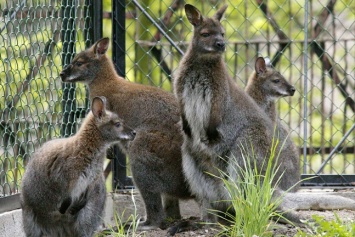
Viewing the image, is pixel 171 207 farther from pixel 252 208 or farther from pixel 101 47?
pixel 252 208

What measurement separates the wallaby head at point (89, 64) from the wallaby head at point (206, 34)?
1.08m

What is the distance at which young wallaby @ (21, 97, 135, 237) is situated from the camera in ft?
23.8

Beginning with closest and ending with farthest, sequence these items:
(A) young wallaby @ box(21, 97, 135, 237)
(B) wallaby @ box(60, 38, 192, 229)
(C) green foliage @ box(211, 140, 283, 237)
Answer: (C) green foliage @ box(211, 140, 283, 237)
(A) young wallaby @ box(21, 97, 135, 237)
(B) wallaby @ box(60, 38, 192, 229)

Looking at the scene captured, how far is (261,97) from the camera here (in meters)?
9.70

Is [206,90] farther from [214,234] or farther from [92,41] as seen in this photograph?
[92,41]

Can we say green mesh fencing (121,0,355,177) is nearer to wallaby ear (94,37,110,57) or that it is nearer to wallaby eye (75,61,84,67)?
wallaby ear (94,37,110,57)

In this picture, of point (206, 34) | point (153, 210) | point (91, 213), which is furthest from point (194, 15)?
point (91, 213)

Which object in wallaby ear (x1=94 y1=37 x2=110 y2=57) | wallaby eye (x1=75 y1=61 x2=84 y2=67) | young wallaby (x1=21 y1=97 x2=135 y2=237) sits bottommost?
young wallaby (x1=21 y1=97 x2=135 y2=237)

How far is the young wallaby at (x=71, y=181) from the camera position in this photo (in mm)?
7254

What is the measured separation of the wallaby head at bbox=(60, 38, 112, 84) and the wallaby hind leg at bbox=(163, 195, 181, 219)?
1.40 metres

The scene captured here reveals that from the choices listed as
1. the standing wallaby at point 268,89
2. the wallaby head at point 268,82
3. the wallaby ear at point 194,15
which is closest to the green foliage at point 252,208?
the wallaby ear at point 194,15

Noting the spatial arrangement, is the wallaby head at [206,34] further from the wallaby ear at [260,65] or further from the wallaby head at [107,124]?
the wallaby ear at [260,65]

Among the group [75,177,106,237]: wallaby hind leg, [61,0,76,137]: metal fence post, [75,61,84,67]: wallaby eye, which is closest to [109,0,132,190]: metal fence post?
[61,0,76,137]: metal fence post

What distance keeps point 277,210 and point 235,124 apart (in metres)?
0.84
